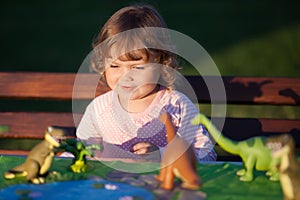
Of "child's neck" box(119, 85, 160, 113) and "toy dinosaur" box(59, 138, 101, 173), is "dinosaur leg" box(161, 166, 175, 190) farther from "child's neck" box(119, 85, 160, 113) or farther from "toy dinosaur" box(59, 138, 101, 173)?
"child's neck" box(119, 85, 160, 113)

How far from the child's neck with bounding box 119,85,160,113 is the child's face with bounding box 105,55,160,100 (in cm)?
2

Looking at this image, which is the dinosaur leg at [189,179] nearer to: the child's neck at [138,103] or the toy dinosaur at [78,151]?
the toy dinosaur at [78,151]

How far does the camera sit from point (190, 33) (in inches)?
219

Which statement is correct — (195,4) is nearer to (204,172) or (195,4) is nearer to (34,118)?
(34,118)

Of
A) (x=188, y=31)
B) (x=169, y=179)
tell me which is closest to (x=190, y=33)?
(x=188, y=31)

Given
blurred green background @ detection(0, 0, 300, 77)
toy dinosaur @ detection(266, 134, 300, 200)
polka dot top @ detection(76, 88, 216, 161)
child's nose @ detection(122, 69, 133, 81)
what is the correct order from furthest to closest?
blurred green background @ detection(0, 0, 300, 77)
polka dot top @ detection(76, 88, 216, 161)
child's nose @ detection(122, 69, 133, 81)
toy dinosaur @ detection(266, 134, 300, 200)

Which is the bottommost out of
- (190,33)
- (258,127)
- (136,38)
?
(190,33)

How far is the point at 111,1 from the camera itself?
23.4 ft

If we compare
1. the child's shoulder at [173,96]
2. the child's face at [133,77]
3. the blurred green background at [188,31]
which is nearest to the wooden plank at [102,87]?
the child's shoulder at [173,96]

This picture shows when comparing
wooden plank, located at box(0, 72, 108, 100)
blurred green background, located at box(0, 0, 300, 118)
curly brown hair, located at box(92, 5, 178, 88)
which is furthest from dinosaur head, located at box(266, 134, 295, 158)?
blurred green background, located at box(0, 0, 300, 118)

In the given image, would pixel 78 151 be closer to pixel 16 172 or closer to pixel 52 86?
pixel 16 172

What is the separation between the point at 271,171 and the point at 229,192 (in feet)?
0.46

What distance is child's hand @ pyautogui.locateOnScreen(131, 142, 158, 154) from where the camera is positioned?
192 cm

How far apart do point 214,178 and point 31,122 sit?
0.98 m
